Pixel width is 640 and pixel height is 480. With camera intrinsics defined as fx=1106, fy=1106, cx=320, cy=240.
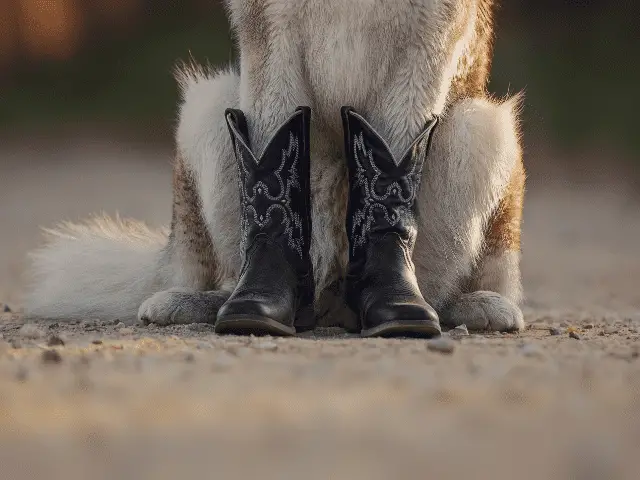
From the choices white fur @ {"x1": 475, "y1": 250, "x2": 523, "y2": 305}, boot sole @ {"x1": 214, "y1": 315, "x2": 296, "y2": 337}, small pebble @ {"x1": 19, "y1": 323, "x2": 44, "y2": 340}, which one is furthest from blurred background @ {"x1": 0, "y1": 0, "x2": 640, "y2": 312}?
boot sole @ {"x1": 214, "y1": 315, "x2": 296, "y2": 337}

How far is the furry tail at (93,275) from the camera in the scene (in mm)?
4277

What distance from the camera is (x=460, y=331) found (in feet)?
12.5

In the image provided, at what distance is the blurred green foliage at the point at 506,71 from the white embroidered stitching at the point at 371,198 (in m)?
8.73

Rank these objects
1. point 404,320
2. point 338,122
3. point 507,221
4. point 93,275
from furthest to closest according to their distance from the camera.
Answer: point 93,275, point 507,221, point 338,122, point 404,320

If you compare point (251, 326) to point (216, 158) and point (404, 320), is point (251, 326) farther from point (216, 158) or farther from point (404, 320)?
point (216, 158)

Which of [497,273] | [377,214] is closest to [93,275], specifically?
[377,214]

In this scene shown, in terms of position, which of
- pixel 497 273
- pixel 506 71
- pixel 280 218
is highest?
pixel 506 71

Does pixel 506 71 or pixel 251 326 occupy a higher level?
pixel 506 71

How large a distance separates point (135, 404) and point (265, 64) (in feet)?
5.61

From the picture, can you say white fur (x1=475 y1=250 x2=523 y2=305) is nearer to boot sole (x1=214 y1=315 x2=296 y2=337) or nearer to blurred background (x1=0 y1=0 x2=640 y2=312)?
boot sole (x1=214 y1=315 x2=296 y2=337)

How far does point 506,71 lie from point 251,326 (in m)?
9.74

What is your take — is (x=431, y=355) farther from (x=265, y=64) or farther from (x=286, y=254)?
(x=265, y=64)

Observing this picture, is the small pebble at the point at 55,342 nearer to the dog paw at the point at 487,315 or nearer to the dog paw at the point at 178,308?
the dog paw at the point at 178,308

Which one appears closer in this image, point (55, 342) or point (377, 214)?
point (55, 342)
